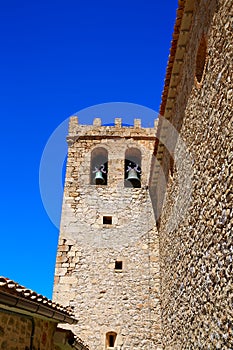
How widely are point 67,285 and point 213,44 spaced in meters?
7.20

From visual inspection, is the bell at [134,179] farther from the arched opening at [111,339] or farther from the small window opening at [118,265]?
the arched opening at [111,339]

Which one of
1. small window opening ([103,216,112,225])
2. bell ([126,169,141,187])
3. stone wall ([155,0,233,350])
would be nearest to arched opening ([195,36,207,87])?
stone wall ([155,0,233,350])

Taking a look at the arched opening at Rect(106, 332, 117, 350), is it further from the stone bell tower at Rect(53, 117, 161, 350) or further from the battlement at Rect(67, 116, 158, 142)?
the battlement at Rect(67, 116, 158, 142)

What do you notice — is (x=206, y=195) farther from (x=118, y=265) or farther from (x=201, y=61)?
(x=118, y=265)

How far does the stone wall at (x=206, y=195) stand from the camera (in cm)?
405

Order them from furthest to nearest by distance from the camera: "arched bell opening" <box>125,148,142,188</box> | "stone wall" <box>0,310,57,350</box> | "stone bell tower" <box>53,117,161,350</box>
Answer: "arched bell opening" <box>125,148,142,188</box>
"stone bell tower" <box>53,117,161,350</box>
"stone wall" <box>0,310,57,350</box>

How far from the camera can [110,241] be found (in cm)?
1063

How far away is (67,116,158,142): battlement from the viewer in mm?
12289

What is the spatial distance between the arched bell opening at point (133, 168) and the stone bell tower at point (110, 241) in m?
0.03

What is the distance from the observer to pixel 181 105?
692 centimetres

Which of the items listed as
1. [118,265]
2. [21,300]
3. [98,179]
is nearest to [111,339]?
[118,265]

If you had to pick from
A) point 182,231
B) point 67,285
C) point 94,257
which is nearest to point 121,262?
point 94,257

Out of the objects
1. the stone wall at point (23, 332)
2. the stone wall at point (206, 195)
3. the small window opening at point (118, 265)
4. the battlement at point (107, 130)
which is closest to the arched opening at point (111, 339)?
the small window opening at point (118, 265)

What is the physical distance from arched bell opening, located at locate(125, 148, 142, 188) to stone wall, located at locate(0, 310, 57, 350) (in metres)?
6.37
